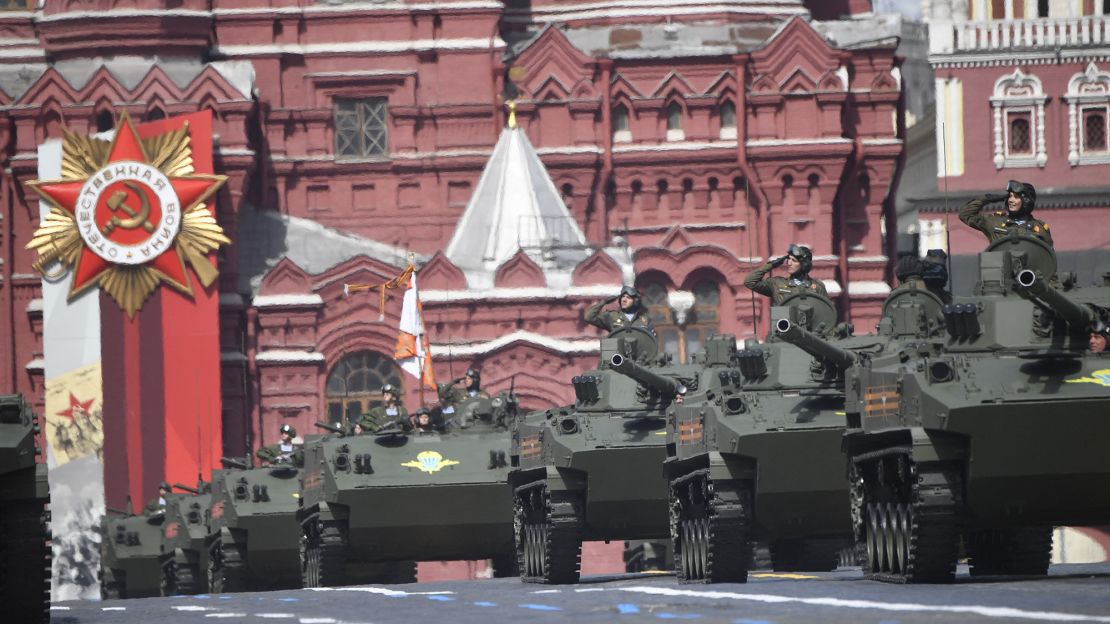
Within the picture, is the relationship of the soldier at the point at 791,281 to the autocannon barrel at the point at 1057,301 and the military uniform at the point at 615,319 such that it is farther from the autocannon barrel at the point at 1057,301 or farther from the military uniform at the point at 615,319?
the autocannon barrel at the point at 1057,301

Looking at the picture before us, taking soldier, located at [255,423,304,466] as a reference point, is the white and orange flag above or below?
above

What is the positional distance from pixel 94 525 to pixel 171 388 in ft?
10.4

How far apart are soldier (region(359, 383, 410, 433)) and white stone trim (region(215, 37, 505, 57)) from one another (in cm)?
2124

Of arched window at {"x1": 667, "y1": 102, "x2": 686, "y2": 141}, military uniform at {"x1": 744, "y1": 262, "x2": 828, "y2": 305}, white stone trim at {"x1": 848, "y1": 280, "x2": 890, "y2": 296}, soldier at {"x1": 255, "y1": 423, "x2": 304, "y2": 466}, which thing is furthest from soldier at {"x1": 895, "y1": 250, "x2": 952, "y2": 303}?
arched window at {"x1": 667, "y1": 102, "x2": 686, "y2": 141}

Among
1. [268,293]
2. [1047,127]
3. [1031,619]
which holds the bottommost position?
[1031,619]

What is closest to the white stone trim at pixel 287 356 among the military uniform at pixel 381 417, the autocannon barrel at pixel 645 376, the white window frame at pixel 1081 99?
the military uniform at pixel 381 417

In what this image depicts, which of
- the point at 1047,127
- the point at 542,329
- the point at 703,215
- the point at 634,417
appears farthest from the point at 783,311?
the point at 1047,127

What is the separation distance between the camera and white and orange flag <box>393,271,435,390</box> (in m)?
52.3

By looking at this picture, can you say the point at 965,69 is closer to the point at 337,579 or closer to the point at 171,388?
the point at 171,388

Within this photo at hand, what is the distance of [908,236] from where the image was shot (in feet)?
76.5

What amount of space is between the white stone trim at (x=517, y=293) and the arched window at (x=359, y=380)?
1942 millimetres

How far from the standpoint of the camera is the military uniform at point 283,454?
35.2 meters

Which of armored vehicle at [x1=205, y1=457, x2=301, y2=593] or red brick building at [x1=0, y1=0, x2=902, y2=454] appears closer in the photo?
armored vehicle at [x1=205, y1=457, x2=301, y2=593]

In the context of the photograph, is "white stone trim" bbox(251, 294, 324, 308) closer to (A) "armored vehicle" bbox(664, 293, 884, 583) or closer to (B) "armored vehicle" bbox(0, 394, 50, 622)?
(A) "armored vehicle" bbox(664, 293, 884, 583)
